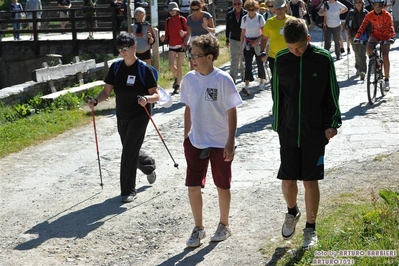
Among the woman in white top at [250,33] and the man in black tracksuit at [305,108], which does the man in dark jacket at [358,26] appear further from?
the man in black tracksuit at [305,108]

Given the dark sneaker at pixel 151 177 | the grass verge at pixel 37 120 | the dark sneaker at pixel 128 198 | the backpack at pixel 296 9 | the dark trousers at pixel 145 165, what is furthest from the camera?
the backpack at pixel 296 9

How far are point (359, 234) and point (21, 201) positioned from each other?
407 centimetres

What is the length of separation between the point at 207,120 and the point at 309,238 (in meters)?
1.29

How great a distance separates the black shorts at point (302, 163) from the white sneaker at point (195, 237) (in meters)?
0.99

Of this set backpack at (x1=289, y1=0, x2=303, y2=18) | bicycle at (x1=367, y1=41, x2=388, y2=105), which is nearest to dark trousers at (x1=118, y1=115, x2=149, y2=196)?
bicycle at (x1=367, y1=41, x2=388, y2=105)

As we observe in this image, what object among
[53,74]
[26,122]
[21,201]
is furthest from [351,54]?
[21,201]

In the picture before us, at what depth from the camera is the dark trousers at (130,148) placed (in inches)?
331

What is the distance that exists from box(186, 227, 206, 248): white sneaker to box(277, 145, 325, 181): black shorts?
987 millimetres

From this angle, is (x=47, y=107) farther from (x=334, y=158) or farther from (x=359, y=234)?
(x=359, y=234)

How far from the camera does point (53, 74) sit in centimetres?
1623

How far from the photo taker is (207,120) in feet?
21.9

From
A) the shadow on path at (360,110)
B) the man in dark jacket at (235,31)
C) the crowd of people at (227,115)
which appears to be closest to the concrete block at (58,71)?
the man in dark jacket at (235,31)

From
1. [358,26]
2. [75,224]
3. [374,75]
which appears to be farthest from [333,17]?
[75,224]

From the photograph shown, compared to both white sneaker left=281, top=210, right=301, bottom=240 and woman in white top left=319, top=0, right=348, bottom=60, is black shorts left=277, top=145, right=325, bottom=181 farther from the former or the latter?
woman in white top left=319, top=0, right=348, bottom=60
